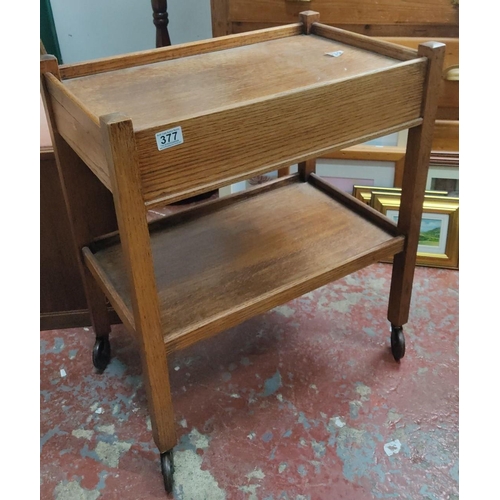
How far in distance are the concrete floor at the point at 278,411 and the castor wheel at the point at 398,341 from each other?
0.03 metres

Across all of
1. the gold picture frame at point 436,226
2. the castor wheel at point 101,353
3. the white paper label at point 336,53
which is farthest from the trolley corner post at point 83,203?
the gold picture frame at point 436,226

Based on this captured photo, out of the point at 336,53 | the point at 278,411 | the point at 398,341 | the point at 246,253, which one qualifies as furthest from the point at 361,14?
the point at 278,411

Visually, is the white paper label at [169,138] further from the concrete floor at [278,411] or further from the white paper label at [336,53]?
the concrete floor at [278,411]

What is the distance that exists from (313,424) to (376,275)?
0.60 metres

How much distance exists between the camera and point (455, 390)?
128cm

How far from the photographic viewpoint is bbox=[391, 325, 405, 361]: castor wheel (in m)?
1.33

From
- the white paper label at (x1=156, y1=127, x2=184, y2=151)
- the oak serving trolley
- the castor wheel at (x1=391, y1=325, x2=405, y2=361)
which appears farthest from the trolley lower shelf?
the white paper label at (x1=156, y1=127, x2=184, y2=151)

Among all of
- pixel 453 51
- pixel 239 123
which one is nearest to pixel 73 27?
pixel 453 51

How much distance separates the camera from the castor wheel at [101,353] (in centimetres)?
134

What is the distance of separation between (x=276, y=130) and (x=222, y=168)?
0.11 m

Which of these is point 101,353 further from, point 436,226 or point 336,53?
point 436,226

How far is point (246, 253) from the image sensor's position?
1202mm

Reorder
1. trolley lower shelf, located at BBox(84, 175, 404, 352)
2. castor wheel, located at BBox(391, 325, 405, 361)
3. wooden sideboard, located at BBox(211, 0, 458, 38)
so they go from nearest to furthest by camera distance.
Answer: trolley lower shelf, located at BBox(84, 175, 404, 352) < castor wheel, located at BBox(391, 325, 405, 361) < wooden sideboard, located at BBox(211, 0, 458, 38)

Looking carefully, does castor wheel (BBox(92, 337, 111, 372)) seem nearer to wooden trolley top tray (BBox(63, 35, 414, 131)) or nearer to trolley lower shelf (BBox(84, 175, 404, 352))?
trolley lower shelf (BBox(84, 175, 404, 352))
